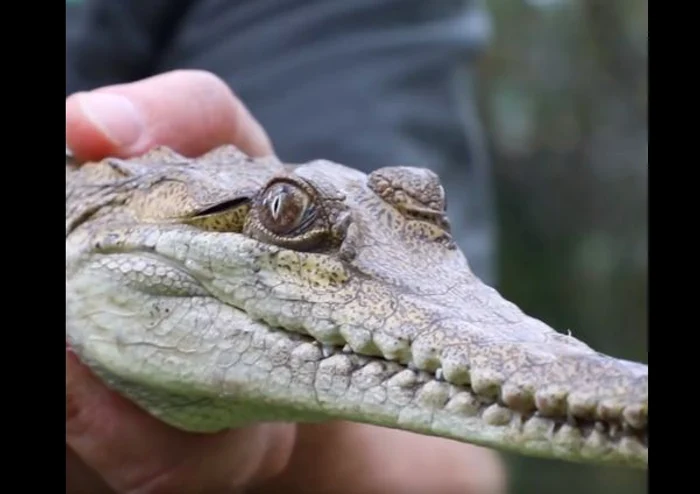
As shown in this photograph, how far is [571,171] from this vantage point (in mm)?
7457

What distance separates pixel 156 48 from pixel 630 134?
5213 mm

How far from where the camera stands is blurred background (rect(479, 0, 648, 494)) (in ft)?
23.3

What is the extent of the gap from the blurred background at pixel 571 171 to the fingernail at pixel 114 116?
524 cm

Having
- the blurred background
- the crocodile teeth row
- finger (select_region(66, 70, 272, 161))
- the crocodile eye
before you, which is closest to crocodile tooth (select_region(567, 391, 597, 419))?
the crocodile teeth row

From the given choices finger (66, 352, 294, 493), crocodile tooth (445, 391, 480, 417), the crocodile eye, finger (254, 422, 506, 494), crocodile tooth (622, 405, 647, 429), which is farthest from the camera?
finger (254, 422, 506, 494)

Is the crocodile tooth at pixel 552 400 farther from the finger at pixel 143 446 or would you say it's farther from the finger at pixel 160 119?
the finger at pixel 160 119

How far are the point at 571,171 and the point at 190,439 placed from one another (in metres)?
6.10

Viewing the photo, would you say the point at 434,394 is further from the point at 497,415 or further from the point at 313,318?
the point at 313,318

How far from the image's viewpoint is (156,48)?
2891mm

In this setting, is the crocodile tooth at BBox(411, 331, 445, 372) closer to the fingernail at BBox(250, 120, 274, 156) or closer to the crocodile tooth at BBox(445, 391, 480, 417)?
the crocodile tooth at BBox(445, 391, 480, 417)

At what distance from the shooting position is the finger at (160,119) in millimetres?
1952

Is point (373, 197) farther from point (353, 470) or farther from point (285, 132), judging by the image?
point (285, 132)

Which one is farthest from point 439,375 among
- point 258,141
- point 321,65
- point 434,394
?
point 321,65
